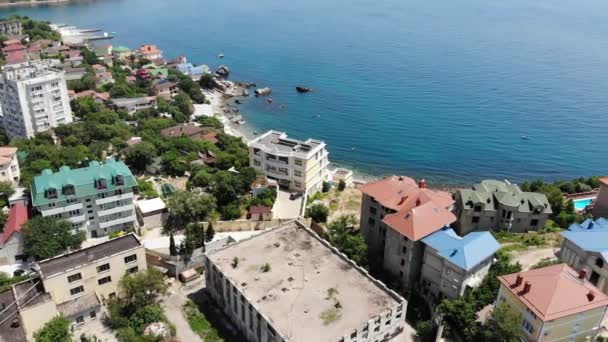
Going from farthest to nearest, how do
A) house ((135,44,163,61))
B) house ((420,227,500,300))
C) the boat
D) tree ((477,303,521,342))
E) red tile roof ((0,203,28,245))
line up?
house ((135,44,163,61)), the boat, red tile roof ((0,203,28,245)), house ((420,227,500,300)), tree ((477,303,521,342))

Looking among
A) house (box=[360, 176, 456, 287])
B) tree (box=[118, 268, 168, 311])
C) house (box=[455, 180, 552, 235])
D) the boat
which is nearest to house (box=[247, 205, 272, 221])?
house (box=[360, 176, 456, 287])

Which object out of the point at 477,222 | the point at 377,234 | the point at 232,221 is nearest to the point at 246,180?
the point at 232,221

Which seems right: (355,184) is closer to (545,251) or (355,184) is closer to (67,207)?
(545,251)

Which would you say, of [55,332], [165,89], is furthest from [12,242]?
[165,89]

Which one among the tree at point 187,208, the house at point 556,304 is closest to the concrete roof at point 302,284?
the house at point 556,304

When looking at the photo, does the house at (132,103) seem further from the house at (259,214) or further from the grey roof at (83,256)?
the grey roof at (83,256)

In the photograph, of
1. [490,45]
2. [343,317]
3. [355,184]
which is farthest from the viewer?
[490,45]

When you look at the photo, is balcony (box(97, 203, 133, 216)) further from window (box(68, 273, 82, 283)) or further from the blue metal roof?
the blue metal roof
